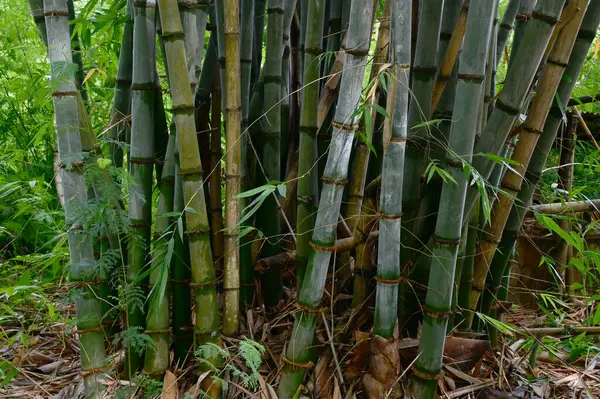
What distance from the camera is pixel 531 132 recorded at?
5.35 feet

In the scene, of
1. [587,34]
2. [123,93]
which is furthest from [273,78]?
[587,34]

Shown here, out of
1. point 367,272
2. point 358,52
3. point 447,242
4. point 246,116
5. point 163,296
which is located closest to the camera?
point 358,52

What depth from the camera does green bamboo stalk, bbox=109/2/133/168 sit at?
67.5 inches

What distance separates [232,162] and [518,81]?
0.79 m

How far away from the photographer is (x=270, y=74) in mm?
1712

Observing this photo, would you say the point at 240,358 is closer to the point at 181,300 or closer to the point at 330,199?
the point at 181,300

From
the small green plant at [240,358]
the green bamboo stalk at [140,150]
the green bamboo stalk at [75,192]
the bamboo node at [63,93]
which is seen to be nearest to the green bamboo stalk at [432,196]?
the small green plant at [240,358]

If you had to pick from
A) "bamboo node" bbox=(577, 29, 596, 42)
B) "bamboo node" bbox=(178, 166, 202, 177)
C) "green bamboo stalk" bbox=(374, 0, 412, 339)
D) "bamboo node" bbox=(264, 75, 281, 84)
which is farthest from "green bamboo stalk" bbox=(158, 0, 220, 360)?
"bamboo node" bbox=(577, 29, 596, 42)

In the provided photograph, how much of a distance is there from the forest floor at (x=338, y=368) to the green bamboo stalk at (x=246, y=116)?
0.10 metres

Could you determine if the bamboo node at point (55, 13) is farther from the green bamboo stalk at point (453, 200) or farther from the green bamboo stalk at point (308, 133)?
the green bamboo stalk at point (453, 200)

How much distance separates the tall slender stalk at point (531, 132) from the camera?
154 cm

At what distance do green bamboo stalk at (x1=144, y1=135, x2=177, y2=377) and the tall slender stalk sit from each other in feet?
2.99

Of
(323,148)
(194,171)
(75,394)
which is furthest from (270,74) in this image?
(75,394)

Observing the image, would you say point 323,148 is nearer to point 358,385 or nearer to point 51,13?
point 358,385
